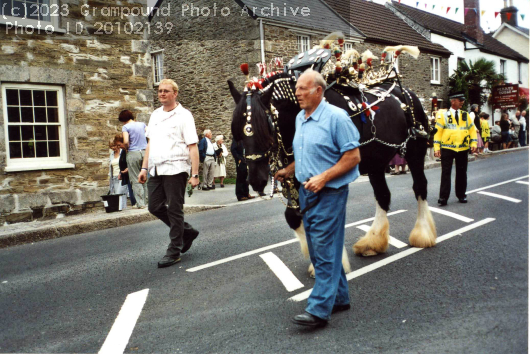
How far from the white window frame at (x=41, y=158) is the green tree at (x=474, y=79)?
93.0ft

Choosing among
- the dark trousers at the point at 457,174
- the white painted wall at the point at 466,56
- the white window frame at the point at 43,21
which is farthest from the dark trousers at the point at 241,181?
the white painted wall at the point at 466,56

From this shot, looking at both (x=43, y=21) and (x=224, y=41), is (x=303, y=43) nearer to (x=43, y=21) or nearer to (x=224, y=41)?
(x=224, y=41)

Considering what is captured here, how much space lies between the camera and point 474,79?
1335 inches

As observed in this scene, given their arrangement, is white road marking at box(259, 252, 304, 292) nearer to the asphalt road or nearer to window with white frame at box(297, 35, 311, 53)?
the asphalt road

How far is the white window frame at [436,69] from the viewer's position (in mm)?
32688

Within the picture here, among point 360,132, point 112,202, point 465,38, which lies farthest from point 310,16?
point 360,132

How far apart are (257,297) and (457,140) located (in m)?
6.48

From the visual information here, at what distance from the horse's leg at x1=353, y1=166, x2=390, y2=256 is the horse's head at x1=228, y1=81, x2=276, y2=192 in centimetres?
203

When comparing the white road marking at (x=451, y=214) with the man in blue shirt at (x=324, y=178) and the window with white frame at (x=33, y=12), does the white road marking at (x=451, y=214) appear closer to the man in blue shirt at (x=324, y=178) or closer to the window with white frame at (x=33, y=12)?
the man in blue shirt at (x=324, y=178)

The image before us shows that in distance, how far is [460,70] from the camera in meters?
34.4

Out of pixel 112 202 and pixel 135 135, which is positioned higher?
pixel 135 135

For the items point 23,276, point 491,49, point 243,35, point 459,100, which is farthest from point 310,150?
point 491,49

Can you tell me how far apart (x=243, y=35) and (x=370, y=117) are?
55.7 feet

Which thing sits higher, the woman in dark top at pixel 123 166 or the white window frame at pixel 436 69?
the white window frame at pixel 436 69
